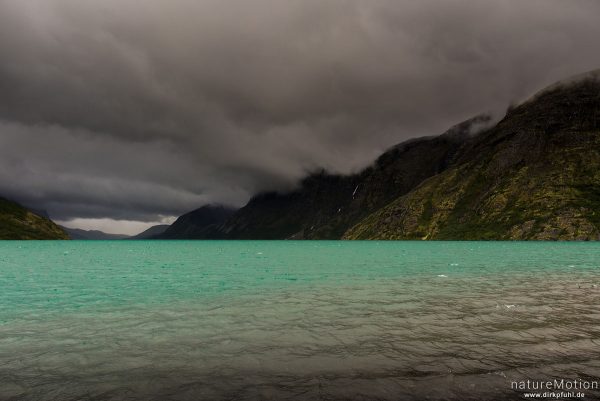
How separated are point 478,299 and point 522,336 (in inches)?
474

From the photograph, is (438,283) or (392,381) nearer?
(392,381)

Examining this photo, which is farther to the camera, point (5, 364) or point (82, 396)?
point (5, 364)

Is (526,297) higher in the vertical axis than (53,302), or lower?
higher

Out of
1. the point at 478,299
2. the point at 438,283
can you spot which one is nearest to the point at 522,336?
the point at 478,299

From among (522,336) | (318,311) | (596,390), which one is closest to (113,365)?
(318,311)

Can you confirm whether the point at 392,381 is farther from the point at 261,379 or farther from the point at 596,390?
the point at 596,390

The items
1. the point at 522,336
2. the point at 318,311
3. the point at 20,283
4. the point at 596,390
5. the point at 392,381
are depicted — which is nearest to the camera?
the point at 596,390

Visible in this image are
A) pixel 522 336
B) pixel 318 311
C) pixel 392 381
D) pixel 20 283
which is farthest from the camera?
pixel 20 283

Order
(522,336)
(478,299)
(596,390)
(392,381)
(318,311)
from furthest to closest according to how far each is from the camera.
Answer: (478,299) < (318,311) < (522,336) < (392,381) < (596,390)

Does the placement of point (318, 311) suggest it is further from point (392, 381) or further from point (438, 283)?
point (438, 283)

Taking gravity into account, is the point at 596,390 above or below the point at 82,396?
above

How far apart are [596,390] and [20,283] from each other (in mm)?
54443

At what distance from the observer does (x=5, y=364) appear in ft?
50.8

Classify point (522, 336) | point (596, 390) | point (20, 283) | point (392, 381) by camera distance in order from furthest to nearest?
point (20, 283) → point (522, 336) → point (392, 381) → point (596, 390)
